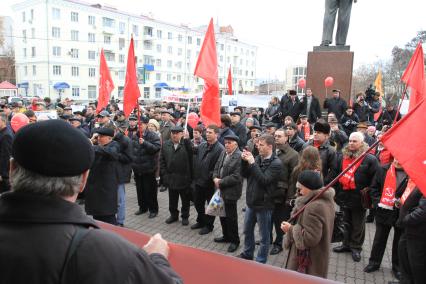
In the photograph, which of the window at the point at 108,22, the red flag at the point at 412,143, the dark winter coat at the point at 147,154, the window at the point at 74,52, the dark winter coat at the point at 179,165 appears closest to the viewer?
the red flag at the point at 412,143

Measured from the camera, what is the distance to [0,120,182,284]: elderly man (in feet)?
3.94

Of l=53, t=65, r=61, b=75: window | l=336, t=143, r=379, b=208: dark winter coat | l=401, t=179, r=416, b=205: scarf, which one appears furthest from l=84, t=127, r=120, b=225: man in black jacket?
l=53, t=65, r=61, b=75: window

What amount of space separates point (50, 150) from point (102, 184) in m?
4.24

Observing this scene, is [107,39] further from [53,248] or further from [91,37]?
[53,248]

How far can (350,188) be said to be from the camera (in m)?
5.34

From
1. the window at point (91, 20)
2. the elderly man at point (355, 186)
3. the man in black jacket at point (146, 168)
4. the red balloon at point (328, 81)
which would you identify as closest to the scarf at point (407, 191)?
the elderly man at point (355, 186)

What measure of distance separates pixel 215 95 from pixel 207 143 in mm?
890

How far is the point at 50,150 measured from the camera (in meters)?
1.27

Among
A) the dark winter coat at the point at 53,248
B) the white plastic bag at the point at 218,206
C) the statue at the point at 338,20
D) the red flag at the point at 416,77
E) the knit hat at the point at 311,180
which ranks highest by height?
the statue at the point at 338,20

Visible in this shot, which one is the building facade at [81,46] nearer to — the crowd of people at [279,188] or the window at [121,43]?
the window at [121,43]

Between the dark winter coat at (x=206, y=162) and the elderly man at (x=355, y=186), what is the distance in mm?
2130

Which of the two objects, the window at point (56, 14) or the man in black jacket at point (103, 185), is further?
the window at point (56, 14)

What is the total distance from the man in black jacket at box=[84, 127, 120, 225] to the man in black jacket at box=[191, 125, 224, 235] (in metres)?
1.66

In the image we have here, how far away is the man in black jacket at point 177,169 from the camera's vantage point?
6.88m
